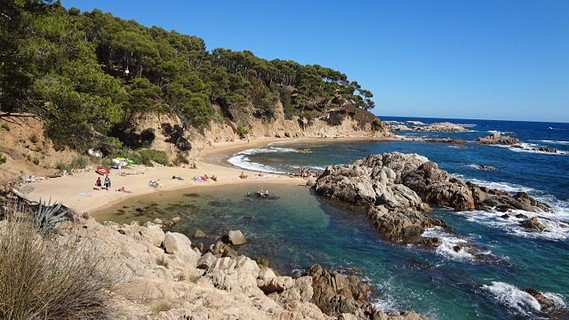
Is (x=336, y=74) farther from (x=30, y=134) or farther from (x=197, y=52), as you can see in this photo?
(x=30, y=134)

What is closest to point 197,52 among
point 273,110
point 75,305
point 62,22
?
point 273,110

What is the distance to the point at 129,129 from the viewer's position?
1561 inches

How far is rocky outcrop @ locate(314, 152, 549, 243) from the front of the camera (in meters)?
22.9

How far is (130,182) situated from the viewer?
27.7 m

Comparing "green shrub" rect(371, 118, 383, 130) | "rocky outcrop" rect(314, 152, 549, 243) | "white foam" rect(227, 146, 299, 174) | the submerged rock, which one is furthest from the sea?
"green shrub" rect(371, 118, 383, 130)

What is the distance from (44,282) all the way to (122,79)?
48.9 metres

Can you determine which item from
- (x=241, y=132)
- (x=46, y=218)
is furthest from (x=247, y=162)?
(x=46, y=218)

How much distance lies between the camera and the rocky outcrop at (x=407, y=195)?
75.2ft

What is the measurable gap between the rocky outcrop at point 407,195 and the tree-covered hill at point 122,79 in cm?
1566

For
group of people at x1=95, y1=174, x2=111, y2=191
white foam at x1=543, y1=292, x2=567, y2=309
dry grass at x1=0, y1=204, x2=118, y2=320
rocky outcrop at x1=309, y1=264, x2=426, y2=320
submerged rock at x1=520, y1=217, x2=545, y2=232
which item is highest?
dry grass at x1=0, y1=204, x2=118, y2=320

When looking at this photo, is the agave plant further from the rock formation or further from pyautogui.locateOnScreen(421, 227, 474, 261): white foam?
pyautogui.locateOnScreen(421, 227, 474, 261): white foam

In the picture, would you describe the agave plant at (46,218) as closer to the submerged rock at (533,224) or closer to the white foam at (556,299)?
the white foam at (556,299)

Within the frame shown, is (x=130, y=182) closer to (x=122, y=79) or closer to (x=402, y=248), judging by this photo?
(x=402, y=248)

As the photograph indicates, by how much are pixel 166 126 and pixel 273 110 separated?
3732 centimetres
